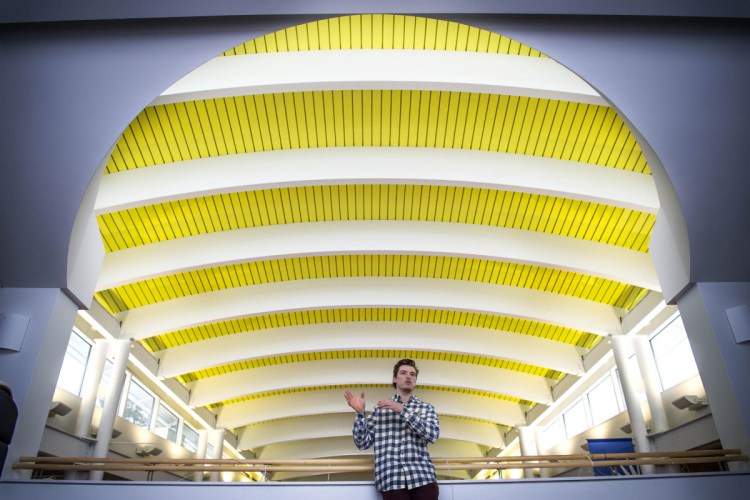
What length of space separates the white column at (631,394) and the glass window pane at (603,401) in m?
2.03

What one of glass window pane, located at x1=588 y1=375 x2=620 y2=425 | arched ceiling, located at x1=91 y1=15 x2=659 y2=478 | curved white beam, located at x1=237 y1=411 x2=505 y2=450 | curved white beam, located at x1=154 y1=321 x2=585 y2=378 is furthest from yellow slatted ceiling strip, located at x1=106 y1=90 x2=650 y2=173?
curved white beam, located at x1=237 y1=411 x2=505 y2=450

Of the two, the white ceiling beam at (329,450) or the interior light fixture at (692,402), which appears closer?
the interior light fixture at (692,402)

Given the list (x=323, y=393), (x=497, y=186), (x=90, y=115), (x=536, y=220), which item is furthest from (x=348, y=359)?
(x=90, y=115)

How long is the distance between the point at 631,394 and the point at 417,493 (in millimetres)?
11123

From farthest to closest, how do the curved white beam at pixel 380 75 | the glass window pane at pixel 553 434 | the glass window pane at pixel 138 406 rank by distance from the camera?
1. the glass window pane at pixel 553 434
2. the glass window pane at pixel 138 406
3. the curved white beam at pixel 380 75

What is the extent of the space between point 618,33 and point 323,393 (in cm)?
1807

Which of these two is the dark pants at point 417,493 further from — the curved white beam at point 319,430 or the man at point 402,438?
the curved white beam at point 319,430

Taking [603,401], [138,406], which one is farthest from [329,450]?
[603,401]

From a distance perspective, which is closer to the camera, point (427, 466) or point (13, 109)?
point (427, 466)

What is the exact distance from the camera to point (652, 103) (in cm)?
742

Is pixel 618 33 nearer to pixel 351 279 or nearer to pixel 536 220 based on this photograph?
pixel 536 220

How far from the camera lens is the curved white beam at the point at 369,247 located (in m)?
13.0

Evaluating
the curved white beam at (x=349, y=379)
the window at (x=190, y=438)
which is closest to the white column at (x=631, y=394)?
the curved white beam at (x=349, y=379)

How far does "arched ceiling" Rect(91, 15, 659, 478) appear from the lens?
9625 millimetres
